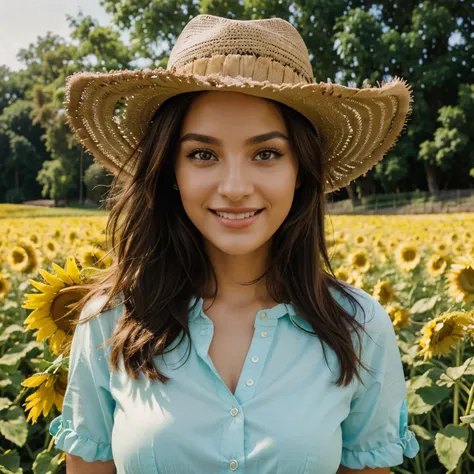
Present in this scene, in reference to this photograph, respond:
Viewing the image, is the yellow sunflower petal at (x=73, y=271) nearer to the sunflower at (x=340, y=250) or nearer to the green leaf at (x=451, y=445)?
the green leaf at (x=451, y=445)

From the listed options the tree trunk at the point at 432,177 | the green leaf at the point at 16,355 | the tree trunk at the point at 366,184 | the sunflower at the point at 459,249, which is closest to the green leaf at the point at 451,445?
the green leaf at the point at 16,355

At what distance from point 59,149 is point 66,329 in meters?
37.4

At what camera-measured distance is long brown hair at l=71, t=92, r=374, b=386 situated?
148 cm

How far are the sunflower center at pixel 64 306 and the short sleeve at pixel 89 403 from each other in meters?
0.30

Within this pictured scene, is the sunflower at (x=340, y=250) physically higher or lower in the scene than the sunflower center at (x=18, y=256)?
lower

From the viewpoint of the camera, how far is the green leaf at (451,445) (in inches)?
85.0

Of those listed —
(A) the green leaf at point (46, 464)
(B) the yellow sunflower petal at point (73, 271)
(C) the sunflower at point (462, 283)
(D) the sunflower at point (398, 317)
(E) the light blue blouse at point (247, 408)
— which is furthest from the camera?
(D) the sunflower at point (398, 317)

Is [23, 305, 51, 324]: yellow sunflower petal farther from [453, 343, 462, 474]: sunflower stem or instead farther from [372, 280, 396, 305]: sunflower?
[372, 280, 396, 305]: sunflower

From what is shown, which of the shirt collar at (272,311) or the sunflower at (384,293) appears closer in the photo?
the shirt collar at (272,311)

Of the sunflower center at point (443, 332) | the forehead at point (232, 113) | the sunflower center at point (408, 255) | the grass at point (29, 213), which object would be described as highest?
the forehead at point (232, 113)

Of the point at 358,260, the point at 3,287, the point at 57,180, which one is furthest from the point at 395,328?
the point at 57,180

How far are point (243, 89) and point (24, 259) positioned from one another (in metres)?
2.66

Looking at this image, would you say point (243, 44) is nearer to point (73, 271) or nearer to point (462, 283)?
point (73, 271)

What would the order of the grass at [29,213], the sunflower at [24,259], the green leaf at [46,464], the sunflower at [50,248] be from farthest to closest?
the grass at [29,213] → the sunflower at [50,248] → the sunflower at [24,259] → the green leaf at [46,464]
